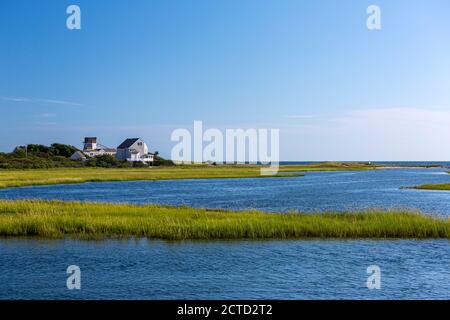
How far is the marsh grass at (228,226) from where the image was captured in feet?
90.8

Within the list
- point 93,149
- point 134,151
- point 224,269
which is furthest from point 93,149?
point 224,269

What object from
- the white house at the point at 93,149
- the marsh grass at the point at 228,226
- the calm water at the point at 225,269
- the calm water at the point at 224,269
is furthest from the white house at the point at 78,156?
the calm water at the point at 225,269

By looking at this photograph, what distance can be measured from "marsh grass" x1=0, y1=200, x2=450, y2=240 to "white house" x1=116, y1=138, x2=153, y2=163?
4550 inches

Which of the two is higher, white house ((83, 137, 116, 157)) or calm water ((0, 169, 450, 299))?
white house ((83, 137, 116, 157))

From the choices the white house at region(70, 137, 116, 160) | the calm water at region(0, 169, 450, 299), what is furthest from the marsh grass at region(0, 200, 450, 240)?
the white house at region(70, 137, 116, 160)

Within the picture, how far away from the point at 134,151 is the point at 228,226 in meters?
121

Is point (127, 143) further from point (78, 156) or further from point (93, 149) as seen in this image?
point (78, 156)

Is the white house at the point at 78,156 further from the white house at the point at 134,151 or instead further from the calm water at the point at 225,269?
the calm water at the point at 225,269

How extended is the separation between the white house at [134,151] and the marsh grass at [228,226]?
115567mm

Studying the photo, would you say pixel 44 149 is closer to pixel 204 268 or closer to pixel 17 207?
pixel 17 207

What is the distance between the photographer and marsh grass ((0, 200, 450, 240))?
2767cm

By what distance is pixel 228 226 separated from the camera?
91.6 ft

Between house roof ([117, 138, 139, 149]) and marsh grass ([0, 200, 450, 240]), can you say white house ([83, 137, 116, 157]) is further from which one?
marsh grass ([0, 200, 450, 240])
